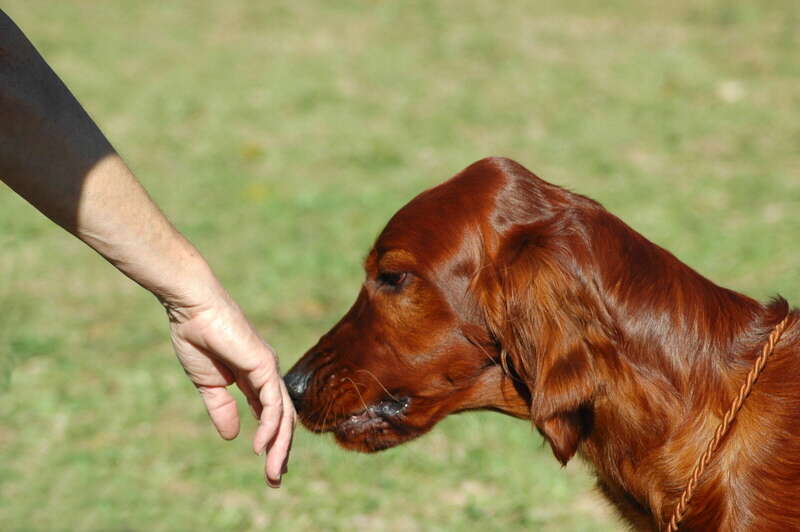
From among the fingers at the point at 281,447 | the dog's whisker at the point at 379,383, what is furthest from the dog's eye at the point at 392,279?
the fingers at the point at 281,447

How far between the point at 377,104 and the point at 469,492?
20.0ft

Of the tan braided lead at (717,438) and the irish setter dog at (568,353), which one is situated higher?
the irish setter dog at (568,353)

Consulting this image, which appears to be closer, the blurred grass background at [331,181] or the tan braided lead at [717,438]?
the tan braided lead at [717,438]

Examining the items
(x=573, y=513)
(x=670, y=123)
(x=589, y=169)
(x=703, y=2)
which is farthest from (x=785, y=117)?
(x=573, y=513)

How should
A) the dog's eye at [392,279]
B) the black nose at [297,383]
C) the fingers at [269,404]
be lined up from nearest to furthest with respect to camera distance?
1. the fingers at [269,404]
2. the dog's eye at [392,279]
3. the black nose at [297,383]

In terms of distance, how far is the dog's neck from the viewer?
3072 millimetres

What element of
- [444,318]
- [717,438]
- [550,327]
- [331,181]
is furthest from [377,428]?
[331,181]

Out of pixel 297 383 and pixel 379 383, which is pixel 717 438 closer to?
pixel 379 383

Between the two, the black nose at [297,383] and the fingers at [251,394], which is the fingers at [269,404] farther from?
the black nose at [297,383]

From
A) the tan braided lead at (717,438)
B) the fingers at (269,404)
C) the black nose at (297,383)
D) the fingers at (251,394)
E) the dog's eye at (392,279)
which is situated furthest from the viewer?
the black nose at (297,383)

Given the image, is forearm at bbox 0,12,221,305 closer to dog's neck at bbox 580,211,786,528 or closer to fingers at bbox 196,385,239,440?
fingers at bbox 196,385,239,440

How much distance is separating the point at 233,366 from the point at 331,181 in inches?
232

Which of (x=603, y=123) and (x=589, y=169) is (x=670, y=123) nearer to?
(x=603, y=123)

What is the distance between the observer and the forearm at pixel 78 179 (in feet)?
8.87
